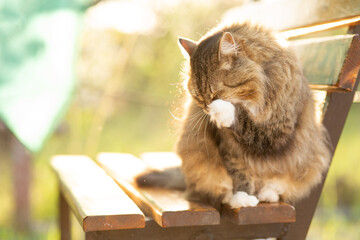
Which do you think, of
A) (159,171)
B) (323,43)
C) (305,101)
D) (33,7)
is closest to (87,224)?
(159,171)

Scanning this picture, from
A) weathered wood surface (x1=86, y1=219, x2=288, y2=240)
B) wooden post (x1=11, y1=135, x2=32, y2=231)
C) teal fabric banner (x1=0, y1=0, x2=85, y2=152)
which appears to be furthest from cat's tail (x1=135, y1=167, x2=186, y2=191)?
wooden post (x1=11, y1=135, x2=32, y2=231)

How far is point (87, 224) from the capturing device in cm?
108

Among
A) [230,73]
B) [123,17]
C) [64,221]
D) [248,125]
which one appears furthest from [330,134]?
[123,17]

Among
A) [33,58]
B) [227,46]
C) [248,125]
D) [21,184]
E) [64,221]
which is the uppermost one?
[227,46]

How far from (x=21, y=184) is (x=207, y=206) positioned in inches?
85.2

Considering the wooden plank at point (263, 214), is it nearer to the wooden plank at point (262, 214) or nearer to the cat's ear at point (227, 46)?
the wooden plank at point (262, 214)

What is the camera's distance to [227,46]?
1223 mm

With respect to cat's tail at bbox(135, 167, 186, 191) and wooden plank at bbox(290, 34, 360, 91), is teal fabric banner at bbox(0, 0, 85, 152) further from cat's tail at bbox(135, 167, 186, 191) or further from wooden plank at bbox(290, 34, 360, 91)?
wooden plank at bbox(290, 34, 360, 91)

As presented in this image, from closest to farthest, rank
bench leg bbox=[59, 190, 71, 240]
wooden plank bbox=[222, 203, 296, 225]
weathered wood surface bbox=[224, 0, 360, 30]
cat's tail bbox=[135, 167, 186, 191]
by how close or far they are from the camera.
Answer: wooden plank bbox=[222, 203, 296, 225] < weathered wood surface bbox=[224, 0, 360, 30] < cat's tail bbox=[135, 167, 186, 191] < bench leg bbox=[59, 190, 71, 240]

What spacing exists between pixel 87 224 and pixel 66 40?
152 centimetres

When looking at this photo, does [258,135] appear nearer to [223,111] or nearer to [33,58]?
[223,111]

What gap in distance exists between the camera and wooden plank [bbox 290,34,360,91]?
51.9 inches

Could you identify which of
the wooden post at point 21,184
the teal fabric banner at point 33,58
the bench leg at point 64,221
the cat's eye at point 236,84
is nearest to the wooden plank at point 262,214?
the cat's eye at point 236,84

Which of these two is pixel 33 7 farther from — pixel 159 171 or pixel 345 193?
pixel 345 193
